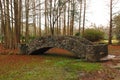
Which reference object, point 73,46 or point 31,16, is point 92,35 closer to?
point 31,16

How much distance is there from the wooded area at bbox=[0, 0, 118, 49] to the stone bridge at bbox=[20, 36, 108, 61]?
229cm

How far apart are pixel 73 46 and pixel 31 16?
11909mm

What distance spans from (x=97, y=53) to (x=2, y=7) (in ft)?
31.3

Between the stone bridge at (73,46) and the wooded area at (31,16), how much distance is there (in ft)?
7.51

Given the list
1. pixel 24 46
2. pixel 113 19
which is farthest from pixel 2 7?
pixel 113 19

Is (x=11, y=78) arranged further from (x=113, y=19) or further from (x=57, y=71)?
(x=113, y=19)

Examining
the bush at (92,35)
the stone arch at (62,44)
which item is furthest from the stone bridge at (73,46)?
the bush at (92,35)

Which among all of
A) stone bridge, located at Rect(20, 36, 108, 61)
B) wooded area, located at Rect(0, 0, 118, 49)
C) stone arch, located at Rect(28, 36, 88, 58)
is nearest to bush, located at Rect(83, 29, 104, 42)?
wooded area, located at Rect(0, 0, 118, 49)

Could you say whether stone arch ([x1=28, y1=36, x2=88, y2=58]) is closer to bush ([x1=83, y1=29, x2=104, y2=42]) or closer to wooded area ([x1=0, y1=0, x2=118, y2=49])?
wooded area ([x1=0, y1=0, x2=118, y2=49])

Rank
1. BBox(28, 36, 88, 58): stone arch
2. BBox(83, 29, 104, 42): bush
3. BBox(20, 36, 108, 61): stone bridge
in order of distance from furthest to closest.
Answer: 1. BBox(83, 29, 104, 42): bush
2. BBox(28, 36, 88, 58): stone arch
3. BBox(20, 36, 108, 61): stone bridge

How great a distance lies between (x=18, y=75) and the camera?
8688 millimetres

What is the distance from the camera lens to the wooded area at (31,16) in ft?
58.2

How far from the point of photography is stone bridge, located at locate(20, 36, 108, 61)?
12.7 meters

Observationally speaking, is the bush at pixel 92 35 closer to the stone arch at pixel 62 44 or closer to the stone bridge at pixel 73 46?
the stone bridge at pixel 73 46
